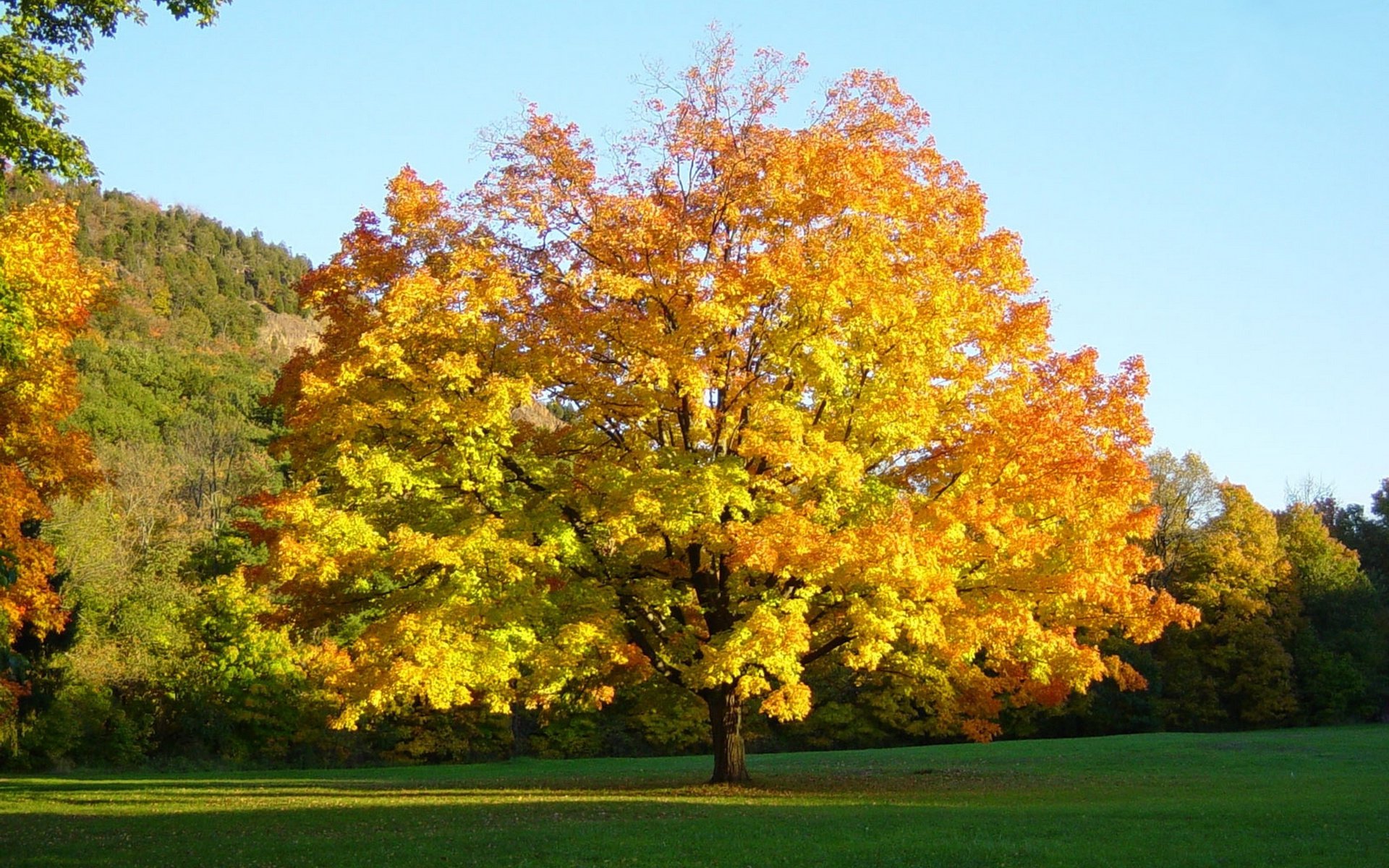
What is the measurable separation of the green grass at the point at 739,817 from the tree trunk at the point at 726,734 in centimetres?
70

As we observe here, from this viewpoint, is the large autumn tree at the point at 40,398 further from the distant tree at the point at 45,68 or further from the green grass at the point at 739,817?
the distant tree at the point at 45,68

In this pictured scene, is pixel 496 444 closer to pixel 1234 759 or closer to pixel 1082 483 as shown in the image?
pixel 1082 483

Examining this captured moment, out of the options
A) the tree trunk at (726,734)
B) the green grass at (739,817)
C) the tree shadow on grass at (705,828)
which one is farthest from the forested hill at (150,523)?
the tree trunk at (726,734)

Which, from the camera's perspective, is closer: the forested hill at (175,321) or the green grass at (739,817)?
the green grass at (739,817)

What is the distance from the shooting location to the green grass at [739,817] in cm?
1304

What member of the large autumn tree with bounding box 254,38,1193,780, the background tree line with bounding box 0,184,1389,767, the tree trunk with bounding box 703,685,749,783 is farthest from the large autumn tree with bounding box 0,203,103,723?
the tree trunk with bounding box 703,685,749,783

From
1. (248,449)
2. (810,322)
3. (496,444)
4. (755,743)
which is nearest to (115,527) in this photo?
(248,449)

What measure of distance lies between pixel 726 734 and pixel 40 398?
663 inches

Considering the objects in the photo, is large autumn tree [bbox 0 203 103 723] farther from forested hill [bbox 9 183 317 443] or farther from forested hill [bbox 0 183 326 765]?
forested hill [bbox 9 183 317 443]

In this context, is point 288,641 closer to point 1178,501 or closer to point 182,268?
point 1178,501

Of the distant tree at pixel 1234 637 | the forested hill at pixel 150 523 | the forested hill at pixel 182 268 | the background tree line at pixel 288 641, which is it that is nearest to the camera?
the forested hill at pixel 150 523

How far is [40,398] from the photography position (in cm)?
2434

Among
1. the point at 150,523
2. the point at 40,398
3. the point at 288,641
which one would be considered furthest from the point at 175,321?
the point at 40,398

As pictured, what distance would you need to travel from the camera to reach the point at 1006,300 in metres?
19.5
